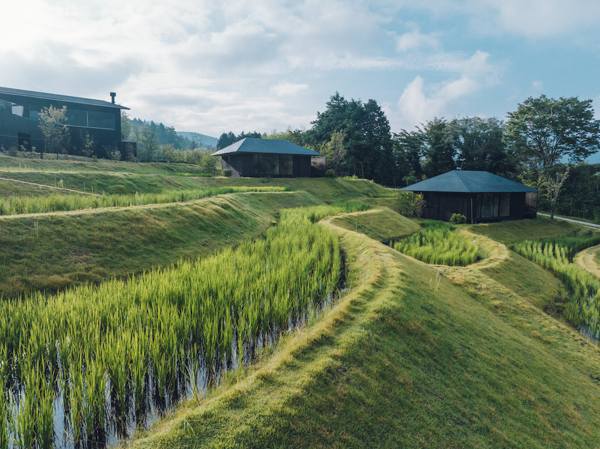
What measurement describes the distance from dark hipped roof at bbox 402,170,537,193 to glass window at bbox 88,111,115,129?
92.8 ft

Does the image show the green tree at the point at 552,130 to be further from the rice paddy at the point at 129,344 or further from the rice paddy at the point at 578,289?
the rice paddy at the point at 129,344

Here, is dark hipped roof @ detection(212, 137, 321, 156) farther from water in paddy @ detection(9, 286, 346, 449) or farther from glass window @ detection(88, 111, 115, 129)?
water in paddy @ detection(9, 286, 346, 449)

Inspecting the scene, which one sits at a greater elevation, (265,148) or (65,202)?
(265,148)

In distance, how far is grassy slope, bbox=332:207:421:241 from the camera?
16156 mm

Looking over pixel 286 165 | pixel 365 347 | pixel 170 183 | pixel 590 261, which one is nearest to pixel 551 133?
pixel 590 261

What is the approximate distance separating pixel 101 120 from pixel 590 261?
37.8m

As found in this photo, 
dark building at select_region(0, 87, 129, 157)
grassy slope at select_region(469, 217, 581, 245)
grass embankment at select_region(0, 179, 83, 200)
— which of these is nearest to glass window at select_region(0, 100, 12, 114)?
dark building at select_region(0, 87, 129, 157)

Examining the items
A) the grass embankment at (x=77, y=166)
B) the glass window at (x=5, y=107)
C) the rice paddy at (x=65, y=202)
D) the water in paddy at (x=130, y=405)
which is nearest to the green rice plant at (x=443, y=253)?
the water in paddy at (x=130, y=405)

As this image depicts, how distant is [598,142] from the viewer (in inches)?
1292

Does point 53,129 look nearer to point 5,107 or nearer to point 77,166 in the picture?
point 5,107

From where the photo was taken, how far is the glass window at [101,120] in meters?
30.1

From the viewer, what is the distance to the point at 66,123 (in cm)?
2866

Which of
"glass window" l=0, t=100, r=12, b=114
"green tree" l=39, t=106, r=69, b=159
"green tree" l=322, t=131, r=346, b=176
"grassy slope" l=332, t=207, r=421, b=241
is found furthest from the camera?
"green tree" l=322, t=131, r=346, b=176

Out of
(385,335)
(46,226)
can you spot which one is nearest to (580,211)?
(385,335)
